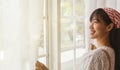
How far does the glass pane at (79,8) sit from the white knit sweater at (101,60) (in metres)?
0.73

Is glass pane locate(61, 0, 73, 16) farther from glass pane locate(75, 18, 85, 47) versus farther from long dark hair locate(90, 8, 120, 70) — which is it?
long dark hair locate(90, 8, 120, 70)

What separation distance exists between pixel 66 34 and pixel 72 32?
60mm

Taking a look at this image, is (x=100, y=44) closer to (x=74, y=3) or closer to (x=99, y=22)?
(x=99, y=22)

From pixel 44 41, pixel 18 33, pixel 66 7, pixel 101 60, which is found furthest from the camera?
pixel 66 7

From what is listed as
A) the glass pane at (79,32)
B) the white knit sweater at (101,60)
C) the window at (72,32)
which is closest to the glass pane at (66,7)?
the window at (72,32)

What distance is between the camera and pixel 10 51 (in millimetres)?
1291

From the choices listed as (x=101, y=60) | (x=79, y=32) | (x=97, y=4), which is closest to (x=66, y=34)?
(x=79, y=32)

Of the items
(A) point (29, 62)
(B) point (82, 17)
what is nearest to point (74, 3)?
(B) point (82, 17)

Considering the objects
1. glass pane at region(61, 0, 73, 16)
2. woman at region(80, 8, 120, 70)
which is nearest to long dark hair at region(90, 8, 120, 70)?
woman at region(80, 8, 120, 70)

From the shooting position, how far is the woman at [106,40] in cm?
150

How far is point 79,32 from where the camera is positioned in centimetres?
220

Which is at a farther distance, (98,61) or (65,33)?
(65,33)

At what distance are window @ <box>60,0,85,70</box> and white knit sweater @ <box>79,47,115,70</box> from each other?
626 millimetres

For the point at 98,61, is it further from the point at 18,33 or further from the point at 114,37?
the point at 18,33
